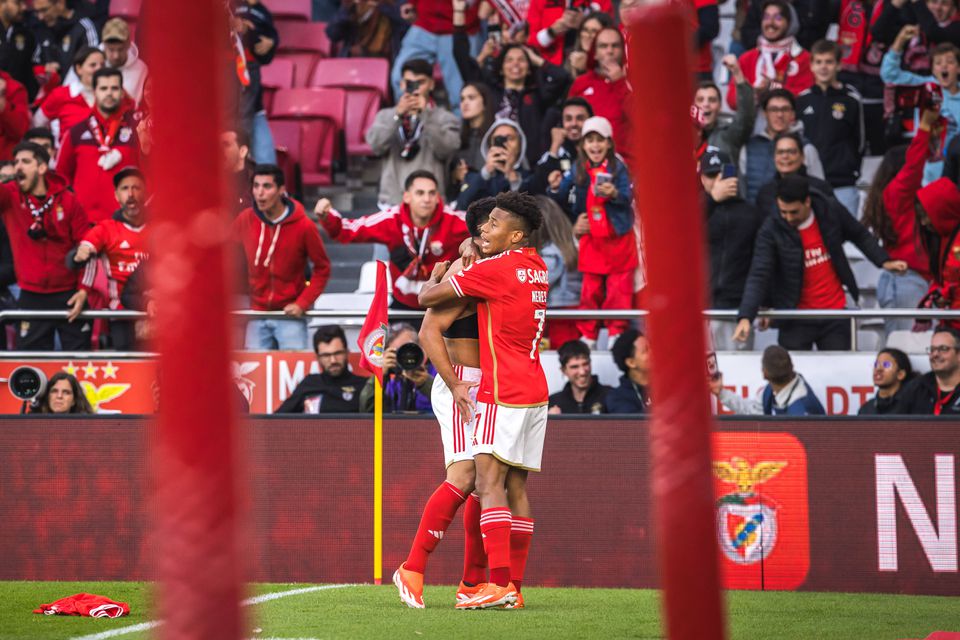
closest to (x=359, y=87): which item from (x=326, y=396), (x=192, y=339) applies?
(x=326, y=396)

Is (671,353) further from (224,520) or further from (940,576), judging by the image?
(940,576)

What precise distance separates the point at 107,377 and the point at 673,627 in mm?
9422

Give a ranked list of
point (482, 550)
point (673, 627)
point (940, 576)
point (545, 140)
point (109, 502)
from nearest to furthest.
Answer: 1. point (673, 627)
2. point (482, 550)
3. point (940, 576)
4. point (109, 502)
5. point (545, 140)

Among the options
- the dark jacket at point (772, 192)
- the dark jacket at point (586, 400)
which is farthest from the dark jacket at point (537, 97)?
the dark jacket at point (586, 400)

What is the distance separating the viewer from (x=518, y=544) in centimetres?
782

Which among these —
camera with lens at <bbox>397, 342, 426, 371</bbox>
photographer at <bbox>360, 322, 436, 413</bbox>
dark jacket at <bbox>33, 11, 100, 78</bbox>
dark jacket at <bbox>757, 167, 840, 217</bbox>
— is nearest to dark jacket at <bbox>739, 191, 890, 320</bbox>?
dark jacket at <bbox>757, 167, 840, 217</bbox>

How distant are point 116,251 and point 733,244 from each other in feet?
16.1

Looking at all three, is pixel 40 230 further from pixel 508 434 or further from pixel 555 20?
pixel 508 434

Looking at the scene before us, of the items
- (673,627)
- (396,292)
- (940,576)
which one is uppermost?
(396,292)

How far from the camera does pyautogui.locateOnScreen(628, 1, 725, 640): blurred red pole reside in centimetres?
238

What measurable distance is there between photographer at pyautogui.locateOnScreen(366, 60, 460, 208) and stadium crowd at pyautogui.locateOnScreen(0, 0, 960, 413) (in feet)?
0.07

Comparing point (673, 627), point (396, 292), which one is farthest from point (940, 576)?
point (673, 627)

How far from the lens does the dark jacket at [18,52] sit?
602 inches

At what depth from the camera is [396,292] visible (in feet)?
37.4
